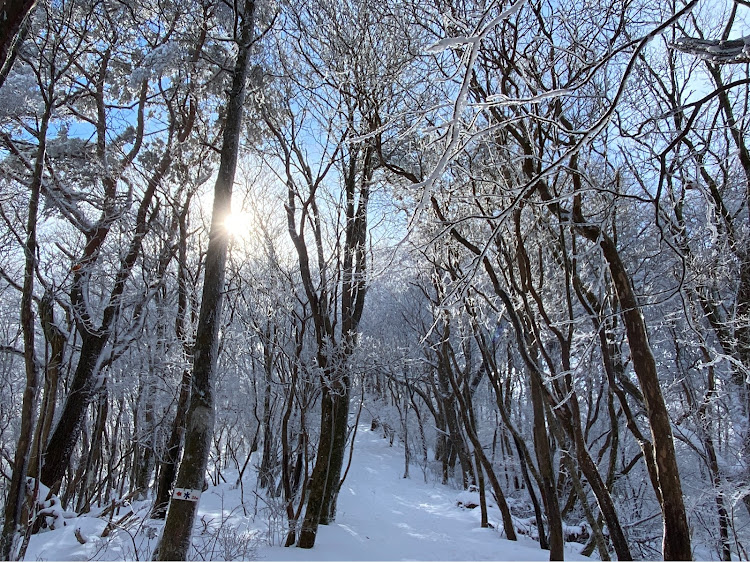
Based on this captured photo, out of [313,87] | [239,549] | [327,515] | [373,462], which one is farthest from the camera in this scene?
[373,462]

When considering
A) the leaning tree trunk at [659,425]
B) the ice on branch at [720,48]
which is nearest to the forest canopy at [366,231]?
the leaning tree trunk at [659,425]

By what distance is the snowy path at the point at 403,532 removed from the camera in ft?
19.3

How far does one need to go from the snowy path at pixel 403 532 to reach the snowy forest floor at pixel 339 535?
1 cm

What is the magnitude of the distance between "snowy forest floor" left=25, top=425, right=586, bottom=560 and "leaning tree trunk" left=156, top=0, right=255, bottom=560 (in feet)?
3.87

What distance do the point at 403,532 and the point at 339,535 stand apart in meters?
1.81

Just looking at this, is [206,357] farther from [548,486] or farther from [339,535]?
[548,486]

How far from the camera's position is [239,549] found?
4.86m

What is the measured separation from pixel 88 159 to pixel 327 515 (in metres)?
7.37

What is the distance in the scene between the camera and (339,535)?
A: 6.56 m

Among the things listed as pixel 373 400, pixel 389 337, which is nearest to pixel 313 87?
pixel 389 337

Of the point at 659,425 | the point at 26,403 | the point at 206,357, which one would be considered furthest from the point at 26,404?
the point at 659,425

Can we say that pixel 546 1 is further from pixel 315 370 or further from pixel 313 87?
pixel 315 370

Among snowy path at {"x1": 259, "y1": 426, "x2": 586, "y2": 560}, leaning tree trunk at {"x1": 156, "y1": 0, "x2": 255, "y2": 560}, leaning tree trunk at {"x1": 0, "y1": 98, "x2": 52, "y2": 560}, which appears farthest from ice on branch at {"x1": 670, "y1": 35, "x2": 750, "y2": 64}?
snowy path at {"x1": 259, "y1": 426, "x2": 586, "y2": 560}

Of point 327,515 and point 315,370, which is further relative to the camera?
point 327,515
